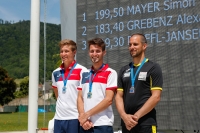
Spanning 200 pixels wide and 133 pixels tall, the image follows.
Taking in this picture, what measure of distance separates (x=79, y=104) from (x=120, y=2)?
264 cm

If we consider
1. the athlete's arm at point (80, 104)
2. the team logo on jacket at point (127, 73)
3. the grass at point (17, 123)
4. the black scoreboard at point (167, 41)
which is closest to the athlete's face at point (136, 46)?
the team logo on jacket at point (127, 73)

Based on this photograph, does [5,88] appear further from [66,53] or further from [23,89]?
[66,53]

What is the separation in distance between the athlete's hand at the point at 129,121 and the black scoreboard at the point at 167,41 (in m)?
2.25

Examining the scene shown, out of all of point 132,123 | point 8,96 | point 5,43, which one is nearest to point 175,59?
point 132,123

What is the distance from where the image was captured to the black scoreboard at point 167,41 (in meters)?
4.72

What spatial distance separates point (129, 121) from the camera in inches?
103

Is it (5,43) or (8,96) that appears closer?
(8,96)

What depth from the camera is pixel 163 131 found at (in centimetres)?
500

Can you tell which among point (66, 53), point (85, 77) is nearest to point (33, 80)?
point (66, 53)

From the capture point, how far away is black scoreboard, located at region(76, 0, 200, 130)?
472cm

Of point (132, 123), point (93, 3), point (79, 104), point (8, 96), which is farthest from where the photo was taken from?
point (8, 96)

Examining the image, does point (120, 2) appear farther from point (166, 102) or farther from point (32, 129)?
point (32, 129)

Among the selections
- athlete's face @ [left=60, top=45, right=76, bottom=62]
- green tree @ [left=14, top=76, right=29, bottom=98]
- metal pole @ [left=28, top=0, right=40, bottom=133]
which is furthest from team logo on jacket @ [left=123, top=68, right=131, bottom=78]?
green tree @ [left=14, top=76, right=29, bottom=98]

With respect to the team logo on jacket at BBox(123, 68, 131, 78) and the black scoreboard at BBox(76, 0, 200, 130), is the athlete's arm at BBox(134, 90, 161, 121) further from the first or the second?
the black scoreboard at BBox(76, 0, 200, 130)
